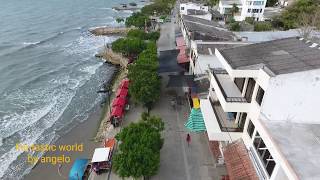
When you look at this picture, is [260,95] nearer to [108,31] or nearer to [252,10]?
[252,10]

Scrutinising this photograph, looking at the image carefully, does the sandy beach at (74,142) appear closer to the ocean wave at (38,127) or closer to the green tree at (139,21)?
the ocean wave at (38,127)

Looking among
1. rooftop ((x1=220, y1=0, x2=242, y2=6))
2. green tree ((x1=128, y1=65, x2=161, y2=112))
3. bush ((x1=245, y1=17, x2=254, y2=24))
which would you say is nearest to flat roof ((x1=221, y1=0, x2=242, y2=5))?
rooftop ((x1=220, y1=0, x2=242, y2=6))

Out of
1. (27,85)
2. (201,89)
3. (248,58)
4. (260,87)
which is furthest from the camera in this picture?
(27,85)

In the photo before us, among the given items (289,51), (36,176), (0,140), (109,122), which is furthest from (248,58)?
(0,140)

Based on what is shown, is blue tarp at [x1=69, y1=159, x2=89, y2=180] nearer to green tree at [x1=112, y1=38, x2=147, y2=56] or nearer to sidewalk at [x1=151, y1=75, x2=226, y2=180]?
sidewalk at [x1=151, y1=75, x2=226, y2=180]

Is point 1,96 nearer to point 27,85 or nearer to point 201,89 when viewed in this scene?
point 27,85

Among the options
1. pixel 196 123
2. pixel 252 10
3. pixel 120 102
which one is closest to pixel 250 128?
pixel 196 123

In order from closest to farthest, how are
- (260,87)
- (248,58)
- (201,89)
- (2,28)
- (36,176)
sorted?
(260,87) → (248,58) → (36,176) → (201,89) → (2,28)
